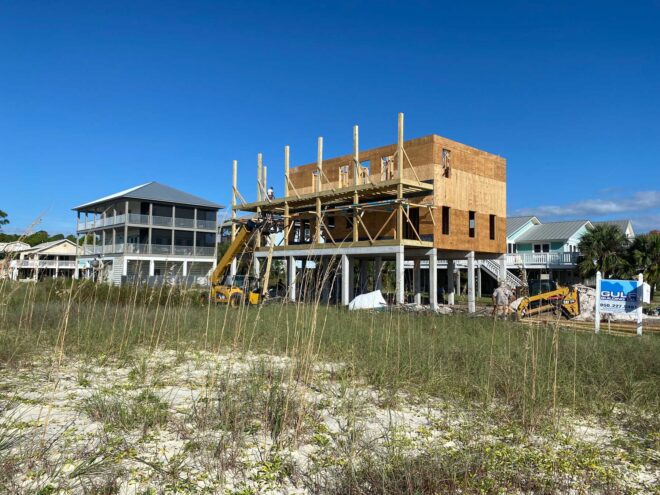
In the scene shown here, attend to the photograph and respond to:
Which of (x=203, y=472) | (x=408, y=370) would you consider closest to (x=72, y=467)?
(x=203, y=472)

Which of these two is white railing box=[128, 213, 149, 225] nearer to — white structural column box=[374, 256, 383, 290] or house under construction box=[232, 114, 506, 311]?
house under construction box=[232, 114, 506, 311]

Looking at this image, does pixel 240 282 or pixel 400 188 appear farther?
pixel 240 282

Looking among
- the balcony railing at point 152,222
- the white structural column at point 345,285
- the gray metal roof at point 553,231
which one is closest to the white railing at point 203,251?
the balcony railing at point 152,222

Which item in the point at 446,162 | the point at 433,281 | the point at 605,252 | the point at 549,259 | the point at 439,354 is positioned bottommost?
the point at 439,354

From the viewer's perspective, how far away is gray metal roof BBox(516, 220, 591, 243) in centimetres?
4579

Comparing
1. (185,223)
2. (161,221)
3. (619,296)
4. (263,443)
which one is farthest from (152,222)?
(263,443)

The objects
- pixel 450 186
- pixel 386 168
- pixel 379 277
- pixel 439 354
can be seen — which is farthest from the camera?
pixel 386 168

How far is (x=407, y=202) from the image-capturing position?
22.4 m

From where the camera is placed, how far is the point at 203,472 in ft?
12.3

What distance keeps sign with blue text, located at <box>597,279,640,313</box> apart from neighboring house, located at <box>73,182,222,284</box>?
37819mm

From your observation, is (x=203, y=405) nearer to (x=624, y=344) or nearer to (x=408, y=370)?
(x=408, y=370)

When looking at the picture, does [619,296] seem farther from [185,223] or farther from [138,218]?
[185,223]

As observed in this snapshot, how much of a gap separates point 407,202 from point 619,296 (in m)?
10.8

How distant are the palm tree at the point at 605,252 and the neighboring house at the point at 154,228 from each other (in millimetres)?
31499
